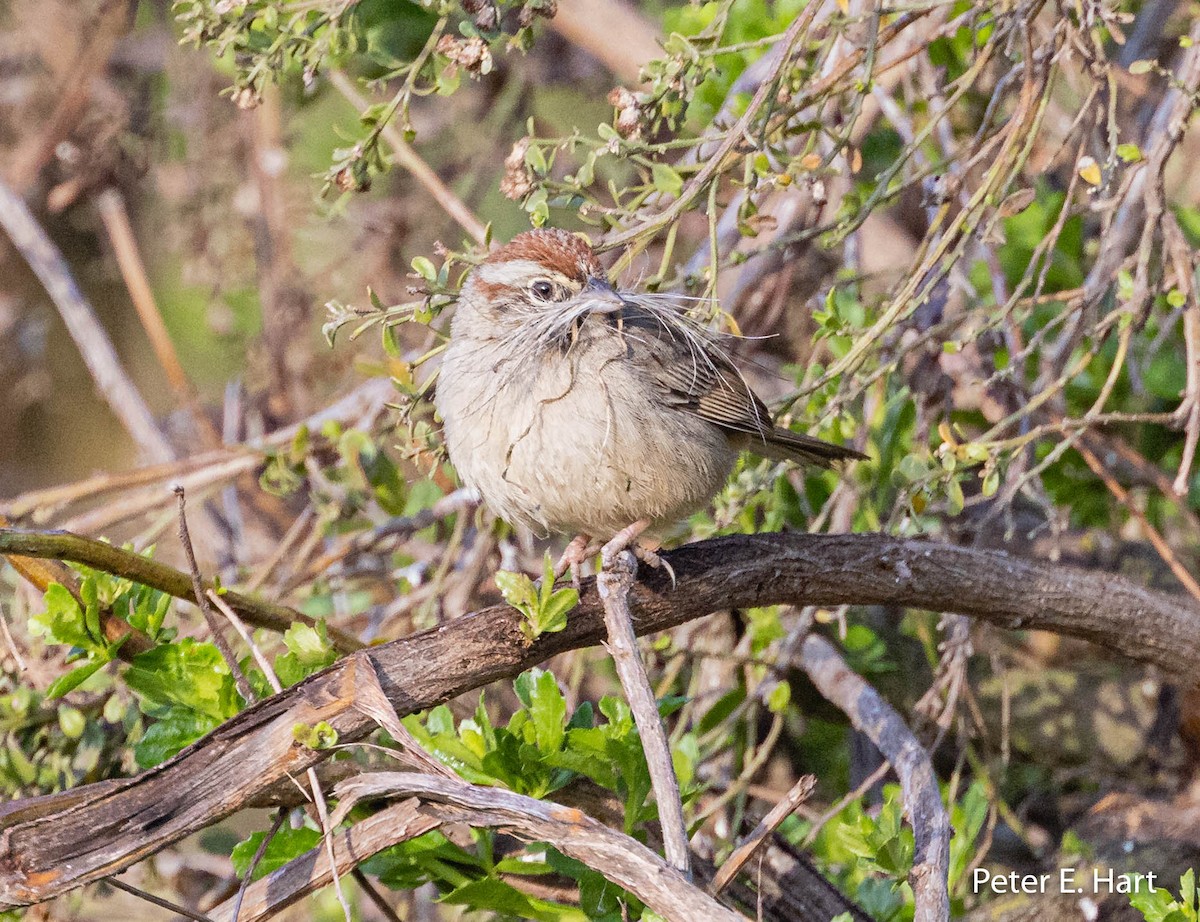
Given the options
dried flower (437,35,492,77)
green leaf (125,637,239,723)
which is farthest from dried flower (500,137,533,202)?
green leaf (125,637,239,723)

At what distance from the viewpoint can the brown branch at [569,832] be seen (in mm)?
1990

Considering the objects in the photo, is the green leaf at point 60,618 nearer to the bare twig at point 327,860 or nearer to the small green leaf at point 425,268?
the bare twig at point 327,860

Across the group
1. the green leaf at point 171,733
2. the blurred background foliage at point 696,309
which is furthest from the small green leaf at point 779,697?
the green leaf at point 171,733

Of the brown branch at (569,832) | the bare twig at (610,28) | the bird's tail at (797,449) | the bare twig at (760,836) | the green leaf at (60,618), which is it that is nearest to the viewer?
the brown branch at (569,832)

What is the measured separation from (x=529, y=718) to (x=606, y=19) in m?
3.75

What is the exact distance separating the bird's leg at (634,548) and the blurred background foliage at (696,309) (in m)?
0.32

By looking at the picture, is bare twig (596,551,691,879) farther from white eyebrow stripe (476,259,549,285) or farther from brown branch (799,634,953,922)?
white eyebrow stripe (476,259,549,285)

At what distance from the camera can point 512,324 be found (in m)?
3.06

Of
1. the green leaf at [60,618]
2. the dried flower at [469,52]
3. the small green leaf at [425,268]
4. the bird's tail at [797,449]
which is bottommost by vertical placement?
the bird's tail at [797,449]

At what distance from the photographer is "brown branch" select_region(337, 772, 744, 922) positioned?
1990 mm

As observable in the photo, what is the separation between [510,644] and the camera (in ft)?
7.95

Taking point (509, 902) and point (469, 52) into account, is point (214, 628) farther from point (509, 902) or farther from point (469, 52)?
point (469, 52)

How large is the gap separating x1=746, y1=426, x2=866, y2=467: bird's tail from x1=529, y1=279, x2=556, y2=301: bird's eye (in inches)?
27.0

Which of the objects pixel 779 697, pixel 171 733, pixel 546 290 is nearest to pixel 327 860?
pixel 171 733
